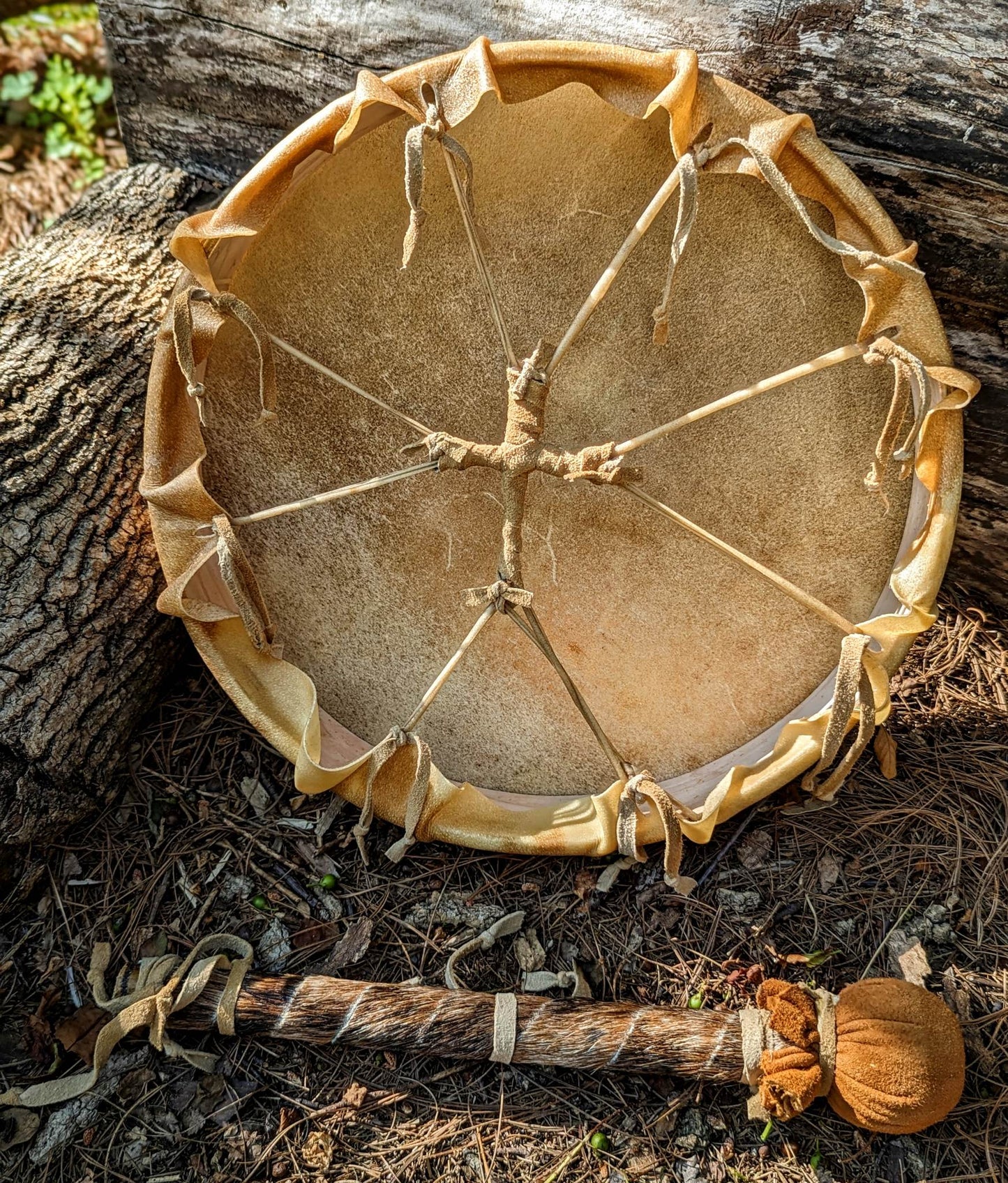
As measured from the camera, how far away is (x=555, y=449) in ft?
4.60

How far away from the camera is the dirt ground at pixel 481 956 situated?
1414mm

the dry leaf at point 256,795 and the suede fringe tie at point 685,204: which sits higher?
the suede fringe tie at point 685,204

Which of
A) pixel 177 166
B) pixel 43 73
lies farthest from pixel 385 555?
pixel 43 73

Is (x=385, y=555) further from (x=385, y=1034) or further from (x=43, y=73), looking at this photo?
(x=43, y=73)

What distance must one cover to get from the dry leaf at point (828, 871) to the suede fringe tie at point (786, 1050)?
0.61ft

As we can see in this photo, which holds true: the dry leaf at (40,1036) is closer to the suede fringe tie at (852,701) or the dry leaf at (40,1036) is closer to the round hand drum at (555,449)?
the round hand drum at (555,449)

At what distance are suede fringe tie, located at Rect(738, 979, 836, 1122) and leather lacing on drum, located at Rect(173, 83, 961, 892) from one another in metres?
0.21

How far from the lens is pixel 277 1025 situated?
1442 millimetres

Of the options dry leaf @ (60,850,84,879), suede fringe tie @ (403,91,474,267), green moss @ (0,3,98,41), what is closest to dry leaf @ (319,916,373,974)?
dry leaf @ (60,850,84,879)

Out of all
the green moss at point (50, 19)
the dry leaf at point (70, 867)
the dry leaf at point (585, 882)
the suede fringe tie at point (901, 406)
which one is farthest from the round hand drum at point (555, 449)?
the green moss at point (50, 19)

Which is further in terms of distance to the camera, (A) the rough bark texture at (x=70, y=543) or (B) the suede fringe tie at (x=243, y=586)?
(A) the rough bark texture at (x=70, y=543)

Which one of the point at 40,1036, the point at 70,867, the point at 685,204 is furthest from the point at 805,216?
the point at 40,1036

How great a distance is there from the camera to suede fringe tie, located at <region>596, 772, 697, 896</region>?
1.41 m

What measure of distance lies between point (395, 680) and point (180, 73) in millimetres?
1326
